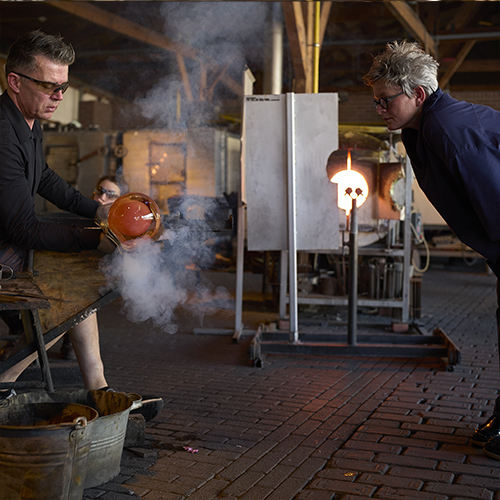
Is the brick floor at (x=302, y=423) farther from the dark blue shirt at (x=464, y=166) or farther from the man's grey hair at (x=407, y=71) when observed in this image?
the man's grey hair at (x=407, y=71)

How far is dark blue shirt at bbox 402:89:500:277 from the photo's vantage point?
2580mm

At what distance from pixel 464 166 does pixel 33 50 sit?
6.80 ft

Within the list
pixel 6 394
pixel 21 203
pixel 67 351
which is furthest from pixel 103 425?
pixel 67 351

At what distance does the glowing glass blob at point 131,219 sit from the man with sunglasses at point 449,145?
1.32m

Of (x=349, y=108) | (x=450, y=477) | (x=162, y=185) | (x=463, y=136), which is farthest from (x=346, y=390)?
(x=349, y=108)

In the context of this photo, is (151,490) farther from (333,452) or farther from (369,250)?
Result: (369,250)

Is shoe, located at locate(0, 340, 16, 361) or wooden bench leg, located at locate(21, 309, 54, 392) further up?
wooden bench leg, located at locate(21, 309, 54, 392)

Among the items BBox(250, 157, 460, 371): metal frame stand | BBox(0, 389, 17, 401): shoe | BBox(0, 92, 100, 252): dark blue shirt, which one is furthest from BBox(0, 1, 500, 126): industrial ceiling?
BBox(0, 389, 17, 401): shoe

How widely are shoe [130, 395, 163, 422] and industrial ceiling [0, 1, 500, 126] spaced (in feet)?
16.6

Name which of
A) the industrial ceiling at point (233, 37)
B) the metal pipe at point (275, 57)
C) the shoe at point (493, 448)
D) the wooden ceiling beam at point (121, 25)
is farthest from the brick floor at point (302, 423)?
the wooden ceiling beam at point (121, 25)

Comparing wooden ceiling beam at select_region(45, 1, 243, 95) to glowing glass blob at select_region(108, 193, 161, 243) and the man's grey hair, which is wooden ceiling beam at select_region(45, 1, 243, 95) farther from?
glowing glass blob at select_region(108, 193, 161, 243)

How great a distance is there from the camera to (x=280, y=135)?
5.20 meters

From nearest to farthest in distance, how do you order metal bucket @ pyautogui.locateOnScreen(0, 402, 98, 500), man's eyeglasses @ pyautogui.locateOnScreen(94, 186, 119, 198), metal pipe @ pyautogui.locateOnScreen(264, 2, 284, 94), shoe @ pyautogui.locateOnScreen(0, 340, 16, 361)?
metal bucket @ pyautogui.locateOnScreen(0, 402, 98, 500) → shoe @ pyautogui.locateOnScreen(0, 340, 16, 361) → man's eyeglasses @ pyautogui.locateOnScreen(94, 186, 119, 198) → metal pipe @ pyautogui.locateOnScreen(264, 2, 284, 94)

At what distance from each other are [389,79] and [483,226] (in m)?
0.87
